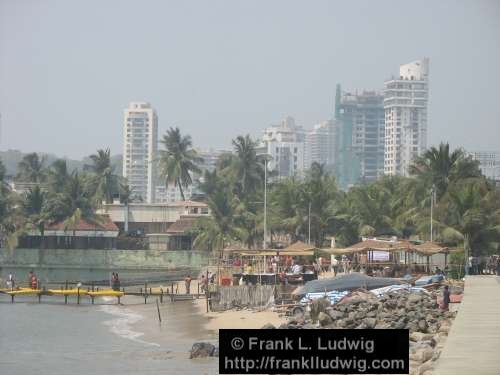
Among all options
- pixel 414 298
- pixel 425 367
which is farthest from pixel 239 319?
pixel 425 367

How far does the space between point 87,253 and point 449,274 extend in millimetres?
40170

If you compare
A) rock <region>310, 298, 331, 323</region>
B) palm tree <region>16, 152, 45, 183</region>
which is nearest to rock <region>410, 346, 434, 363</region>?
rock <region>310, 298, 331, 323</region>

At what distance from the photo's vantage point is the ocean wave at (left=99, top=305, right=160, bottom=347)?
2956 cm

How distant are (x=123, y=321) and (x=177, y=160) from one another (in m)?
48.0

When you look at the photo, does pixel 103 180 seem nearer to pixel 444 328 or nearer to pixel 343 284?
pixel 343 284

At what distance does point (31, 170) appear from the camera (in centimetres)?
9931

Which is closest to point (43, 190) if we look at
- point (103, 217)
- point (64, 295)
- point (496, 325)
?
point (103, 217)

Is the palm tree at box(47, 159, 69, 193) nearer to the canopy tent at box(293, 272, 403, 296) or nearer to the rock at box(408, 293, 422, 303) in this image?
the canopy tent at box(293, 272, 403, 296)

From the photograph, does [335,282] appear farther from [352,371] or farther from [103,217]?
[103,217]

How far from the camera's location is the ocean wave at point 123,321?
29.6 meters

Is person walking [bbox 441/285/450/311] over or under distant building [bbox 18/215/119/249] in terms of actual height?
under
